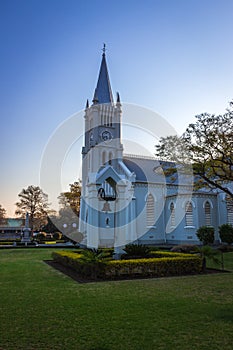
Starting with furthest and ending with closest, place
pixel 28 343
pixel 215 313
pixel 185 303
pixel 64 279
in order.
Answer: pixel 64 279 → pixel 185 303 → pixel 215 313 → pixel 28 343

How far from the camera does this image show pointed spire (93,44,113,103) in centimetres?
4078

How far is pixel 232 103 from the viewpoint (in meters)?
15.7

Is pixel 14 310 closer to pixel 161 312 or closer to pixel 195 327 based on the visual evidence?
pixel 161 312

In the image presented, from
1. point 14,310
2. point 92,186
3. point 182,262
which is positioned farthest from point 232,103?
point 92,186

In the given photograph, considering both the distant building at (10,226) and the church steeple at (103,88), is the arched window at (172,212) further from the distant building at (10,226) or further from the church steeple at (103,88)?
the distant building at (10,226)

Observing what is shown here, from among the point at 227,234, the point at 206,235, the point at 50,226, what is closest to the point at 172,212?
the point at 206,235

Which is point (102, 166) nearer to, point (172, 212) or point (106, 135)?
point (106, 135)

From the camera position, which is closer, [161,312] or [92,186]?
[161,312]

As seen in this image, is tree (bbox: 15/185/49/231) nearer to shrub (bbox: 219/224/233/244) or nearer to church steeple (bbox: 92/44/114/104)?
church steeple (bbox: 92/44/114/104)

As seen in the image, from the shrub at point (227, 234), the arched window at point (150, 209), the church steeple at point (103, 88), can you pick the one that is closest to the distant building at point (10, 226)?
the church steeple at point (103, 88)

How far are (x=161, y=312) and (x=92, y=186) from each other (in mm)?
24321

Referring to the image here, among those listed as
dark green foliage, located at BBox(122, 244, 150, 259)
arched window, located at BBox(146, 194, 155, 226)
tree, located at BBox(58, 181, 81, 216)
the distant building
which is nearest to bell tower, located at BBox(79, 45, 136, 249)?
arched window, located at BBox(146, 194, 155, 226)

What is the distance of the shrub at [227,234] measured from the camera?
28391 millimetres

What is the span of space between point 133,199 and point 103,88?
18.5m
